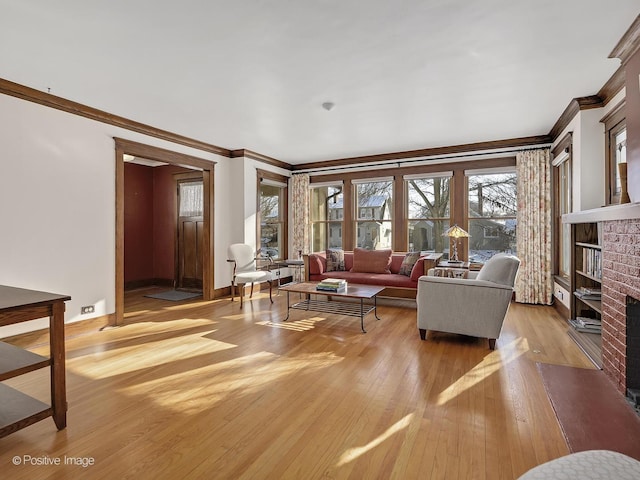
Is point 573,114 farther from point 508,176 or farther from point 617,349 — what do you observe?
point 617,349

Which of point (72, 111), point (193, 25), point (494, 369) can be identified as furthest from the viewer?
point (72, 111)

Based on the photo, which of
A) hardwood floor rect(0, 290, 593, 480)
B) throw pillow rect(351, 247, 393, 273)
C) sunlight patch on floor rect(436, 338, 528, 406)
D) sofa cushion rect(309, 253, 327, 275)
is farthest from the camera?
sofa cushion rect(309, 253, 327, 275)

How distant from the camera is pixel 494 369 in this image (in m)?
2.91

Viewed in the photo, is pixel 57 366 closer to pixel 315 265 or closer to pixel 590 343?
pixel 315 265

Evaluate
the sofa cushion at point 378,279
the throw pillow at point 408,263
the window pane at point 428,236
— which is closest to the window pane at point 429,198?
the window pane at point 428,236

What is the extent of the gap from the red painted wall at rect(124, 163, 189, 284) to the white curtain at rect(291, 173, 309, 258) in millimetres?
2217

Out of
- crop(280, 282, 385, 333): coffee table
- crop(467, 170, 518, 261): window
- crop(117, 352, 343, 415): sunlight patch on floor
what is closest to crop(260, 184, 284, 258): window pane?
crop(280, 282, 385, 333): coffee table

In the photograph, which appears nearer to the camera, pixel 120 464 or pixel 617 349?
pixel 120 464

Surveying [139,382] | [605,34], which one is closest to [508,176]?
[605,34]

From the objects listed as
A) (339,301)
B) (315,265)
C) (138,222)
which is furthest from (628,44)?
(138,222)

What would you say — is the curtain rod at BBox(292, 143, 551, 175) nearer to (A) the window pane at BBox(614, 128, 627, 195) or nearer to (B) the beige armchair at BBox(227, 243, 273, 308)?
(A) the window pane at BBox(614, 128, 627, 195)

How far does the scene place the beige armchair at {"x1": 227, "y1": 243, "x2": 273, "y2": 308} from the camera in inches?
207

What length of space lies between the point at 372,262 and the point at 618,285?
344 cm

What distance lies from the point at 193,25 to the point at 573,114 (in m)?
4.25
